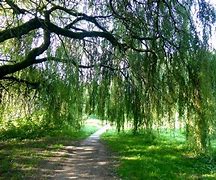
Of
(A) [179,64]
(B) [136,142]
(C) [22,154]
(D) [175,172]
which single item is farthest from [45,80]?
(B) [136,142]

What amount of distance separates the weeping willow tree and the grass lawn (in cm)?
78

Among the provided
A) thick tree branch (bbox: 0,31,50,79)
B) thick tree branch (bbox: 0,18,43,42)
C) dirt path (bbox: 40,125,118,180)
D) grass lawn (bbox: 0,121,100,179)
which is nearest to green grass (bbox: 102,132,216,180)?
dirt path (bbox: 40,125,118,180)

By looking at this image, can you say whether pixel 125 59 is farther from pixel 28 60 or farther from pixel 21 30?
pixel 28 60

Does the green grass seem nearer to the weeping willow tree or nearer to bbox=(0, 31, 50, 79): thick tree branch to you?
the weeping willow tree

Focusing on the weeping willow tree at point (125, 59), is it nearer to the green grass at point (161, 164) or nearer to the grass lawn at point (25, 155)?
the grass lawn at point (25, 155)

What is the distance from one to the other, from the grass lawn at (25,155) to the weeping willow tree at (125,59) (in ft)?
2.56

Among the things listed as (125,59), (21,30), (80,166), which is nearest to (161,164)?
(80,166)

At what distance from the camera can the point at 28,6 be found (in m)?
6.56

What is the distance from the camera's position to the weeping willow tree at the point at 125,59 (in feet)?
17.1

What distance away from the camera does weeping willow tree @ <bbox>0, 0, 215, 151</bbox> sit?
5.21 m

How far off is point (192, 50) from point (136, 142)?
1145cm

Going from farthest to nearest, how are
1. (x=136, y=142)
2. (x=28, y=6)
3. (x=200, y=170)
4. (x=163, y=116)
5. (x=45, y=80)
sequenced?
(x=136, y=142) < (x=200, y=170) < (x=45, y=80) < (x=28, y=6) < (x=163, y=116)

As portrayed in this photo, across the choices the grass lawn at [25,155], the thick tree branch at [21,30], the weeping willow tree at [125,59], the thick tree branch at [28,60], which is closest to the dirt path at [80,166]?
the grass lawn at [25,155]

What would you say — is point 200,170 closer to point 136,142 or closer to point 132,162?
point 132,162
